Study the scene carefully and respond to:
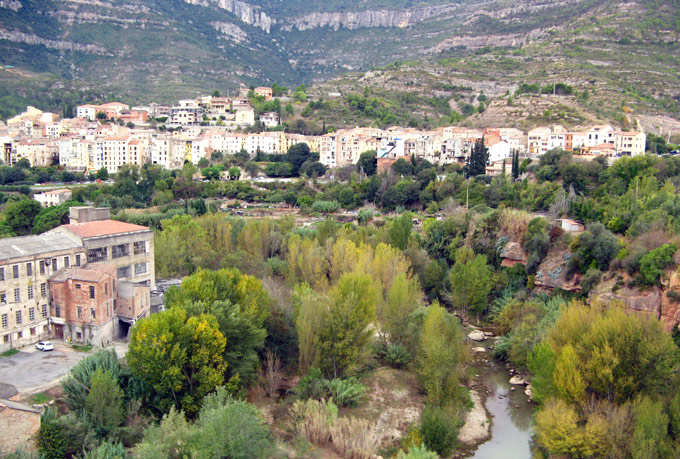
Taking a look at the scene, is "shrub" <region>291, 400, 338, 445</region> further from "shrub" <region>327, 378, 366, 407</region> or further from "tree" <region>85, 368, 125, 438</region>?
"tree" <region>85, 368, 125, 438</region>

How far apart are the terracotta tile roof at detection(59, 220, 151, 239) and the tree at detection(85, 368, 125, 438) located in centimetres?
935

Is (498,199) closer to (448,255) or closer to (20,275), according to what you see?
(448,255)

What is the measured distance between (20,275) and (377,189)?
35.5 m

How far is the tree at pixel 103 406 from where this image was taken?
634 inches

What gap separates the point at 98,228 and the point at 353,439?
1475 cm

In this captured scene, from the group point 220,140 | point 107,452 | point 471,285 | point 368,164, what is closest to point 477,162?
point 368,164

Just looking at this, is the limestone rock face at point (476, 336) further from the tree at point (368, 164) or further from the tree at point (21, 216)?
the tree at point (368, 164)

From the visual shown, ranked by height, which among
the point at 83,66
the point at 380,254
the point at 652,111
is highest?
the point at 83,66

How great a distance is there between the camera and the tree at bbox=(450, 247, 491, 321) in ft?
102

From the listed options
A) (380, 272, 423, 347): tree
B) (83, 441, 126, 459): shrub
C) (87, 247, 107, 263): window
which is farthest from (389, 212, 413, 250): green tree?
(83, 441, 126, 459): shrub

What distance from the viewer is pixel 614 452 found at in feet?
53.4

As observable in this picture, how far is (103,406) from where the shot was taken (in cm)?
1623

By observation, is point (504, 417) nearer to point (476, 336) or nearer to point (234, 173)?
point (476, 336)

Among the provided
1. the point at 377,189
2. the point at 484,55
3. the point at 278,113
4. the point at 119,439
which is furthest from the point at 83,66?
the point at 119,439
